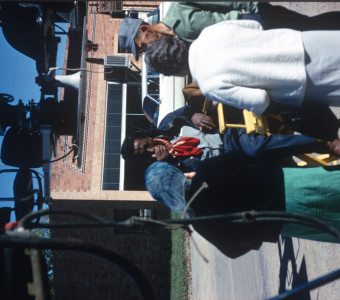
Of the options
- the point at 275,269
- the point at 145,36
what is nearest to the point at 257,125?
the point at 145,36

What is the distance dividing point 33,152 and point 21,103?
0.71 m

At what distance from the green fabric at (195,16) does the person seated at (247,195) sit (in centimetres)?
116

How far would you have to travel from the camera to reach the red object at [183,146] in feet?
11.4

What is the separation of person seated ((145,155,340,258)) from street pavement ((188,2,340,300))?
187 centimetres

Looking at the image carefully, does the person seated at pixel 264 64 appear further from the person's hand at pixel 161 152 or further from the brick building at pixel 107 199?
the brick building at pixel 107 199

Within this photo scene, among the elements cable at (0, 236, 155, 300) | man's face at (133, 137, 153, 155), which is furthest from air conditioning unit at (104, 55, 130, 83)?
cable at (0, 236, 155, 300)

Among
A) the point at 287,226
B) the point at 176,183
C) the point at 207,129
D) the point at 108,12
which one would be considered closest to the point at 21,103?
the point at 207,129

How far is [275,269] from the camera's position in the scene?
208 inches

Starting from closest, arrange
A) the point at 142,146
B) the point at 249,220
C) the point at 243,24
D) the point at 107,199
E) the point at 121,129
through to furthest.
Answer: the point at 249,220, the point at 243,24, the point at 142,146, the point at 107,199, the point at 121,129

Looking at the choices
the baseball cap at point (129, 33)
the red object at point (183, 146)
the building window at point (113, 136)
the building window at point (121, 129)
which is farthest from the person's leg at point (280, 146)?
the building window at point (113, 136)

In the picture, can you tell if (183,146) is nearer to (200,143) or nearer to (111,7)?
(200,143)

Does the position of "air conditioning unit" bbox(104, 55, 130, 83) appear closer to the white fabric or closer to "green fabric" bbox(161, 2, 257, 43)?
"green fabric" bbox(161, 2, 257, 43)

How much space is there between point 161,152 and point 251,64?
146 centimetres

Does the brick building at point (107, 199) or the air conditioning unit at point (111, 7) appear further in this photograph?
the air conditioning unit at point (111, 7)
